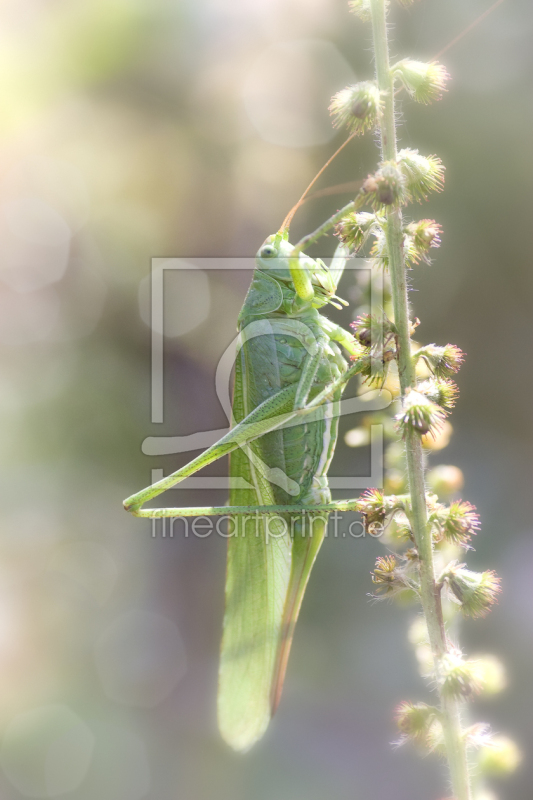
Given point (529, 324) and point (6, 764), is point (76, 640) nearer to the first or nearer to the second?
point (6, 764)

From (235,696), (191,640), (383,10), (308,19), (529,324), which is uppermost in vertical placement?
(308,19)

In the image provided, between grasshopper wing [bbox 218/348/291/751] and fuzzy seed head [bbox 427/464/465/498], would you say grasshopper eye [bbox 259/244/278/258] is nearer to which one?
grasshopper wing [bbox 218/348/291/751]

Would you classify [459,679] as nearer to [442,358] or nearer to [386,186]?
[442,358]

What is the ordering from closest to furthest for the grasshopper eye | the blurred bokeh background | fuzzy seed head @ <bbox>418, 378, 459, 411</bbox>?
fuzzy seed head @ <bbox>418, 378, 459, 411</bbox>, the grasshopper eye, the blurred bokeh background

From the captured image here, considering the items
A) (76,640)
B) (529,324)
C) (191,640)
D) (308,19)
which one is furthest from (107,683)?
(308,19)

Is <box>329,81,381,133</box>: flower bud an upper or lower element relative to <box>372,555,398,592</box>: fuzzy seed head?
upper

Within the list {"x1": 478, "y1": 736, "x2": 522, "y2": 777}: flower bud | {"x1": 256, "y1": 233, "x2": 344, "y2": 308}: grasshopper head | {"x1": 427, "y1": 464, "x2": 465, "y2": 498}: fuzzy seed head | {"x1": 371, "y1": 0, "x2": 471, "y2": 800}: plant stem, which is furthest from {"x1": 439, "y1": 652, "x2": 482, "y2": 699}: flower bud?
{"x1": 256, "y1": 233, "x2": 344, "y2": 308}: grasshopper head

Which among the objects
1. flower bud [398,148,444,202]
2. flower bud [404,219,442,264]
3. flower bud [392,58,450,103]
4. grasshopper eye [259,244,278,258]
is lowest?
flower bud [404,219,442,264]
